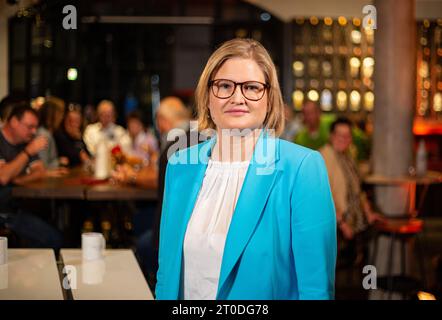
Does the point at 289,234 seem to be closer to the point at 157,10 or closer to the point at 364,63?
the point at 364,63

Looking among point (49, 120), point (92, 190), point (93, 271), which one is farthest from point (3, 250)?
point (92, 190)

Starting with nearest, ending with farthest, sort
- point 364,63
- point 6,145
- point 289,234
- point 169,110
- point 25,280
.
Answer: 1. point 289,234
2. point 25,280
3. point 6,145
4. point 169,110
5. point 364,63

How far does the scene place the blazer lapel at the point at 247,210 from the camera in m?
1.66

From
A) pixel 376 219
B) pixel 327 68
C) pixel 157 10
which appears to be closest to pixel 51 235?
pixel 376 219

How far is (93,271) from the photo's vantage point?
2527mm

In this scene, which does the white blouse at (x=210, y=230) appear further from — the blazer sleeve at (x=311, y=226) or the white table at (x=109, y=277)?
the white table at (x=109, y=277)

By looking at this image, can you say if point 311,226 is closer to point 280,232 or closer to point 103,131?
point 280,232

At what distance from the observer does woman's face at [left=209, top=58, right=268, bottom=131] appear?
5.60 ft

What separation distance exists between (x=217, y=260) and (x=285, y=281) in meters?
0.18

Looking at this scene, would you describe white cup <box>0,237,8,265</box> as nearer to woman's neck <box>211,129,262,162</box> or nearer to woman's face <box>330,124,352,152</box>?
woman's neck <box>211,129,262,162</box>

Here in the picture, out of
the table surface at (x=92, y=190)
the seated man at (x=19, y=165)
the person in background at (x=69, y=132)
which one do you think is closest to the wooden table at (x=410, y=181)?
the table surface at (x=92, y=190)

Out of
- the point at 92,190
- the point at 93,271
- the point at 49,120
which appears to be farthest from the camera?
the point at 92,190

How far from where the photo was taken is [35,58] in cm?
288

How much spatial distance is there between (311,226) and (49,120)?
1.78 metres
